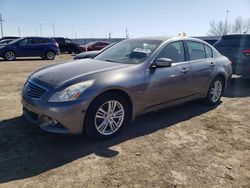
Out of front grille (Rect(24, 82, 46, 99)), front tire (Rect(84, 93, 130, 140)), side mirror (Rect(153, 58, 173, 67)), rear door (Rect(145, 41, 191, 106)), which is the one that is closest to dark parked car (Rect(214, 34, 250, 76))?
rear door (Rect(145, 41, 191, 106))

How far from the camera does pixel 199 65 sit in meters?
5.66

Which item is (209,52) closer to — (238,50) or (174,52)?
(174,52)

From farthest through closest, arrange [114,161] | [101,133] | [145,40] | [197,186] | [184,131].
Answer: [145,40] → [184,131] → [101,133] → [114,161] → [197,186]

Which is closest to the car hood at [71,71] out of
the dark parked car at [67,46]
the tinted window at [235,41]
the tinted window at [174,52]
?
the tinted window at [174,52]

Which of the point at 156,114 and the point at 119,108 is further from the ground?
the point at 119,108

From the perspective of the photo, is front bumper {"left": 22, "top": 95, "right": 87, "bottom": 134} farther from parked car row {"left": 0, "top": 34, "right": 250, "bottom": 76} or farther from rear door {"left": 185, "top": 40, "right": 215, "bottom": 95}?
rear door {"left": 185, "top": 40, "right": 215, "bottom": 95}

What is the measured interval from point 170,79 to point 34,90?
2.29 meters

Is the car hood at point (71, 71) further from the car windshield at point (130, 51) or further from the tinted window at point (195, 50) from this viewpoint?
the tinted window at point (195, 50)

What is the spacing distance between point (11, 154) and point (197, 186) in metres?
2.41

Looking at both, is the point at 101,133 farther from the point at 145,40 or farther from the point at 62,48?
the point at 62,48

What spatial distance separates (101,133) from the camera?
418 centimetres

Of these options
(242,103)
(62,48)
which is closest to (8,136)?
(242,103)

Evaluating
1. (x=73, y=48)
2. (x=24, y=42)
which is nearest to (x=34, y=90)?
(x=24, y=42)

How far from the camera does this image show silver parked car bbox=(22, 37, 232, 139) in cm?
382
